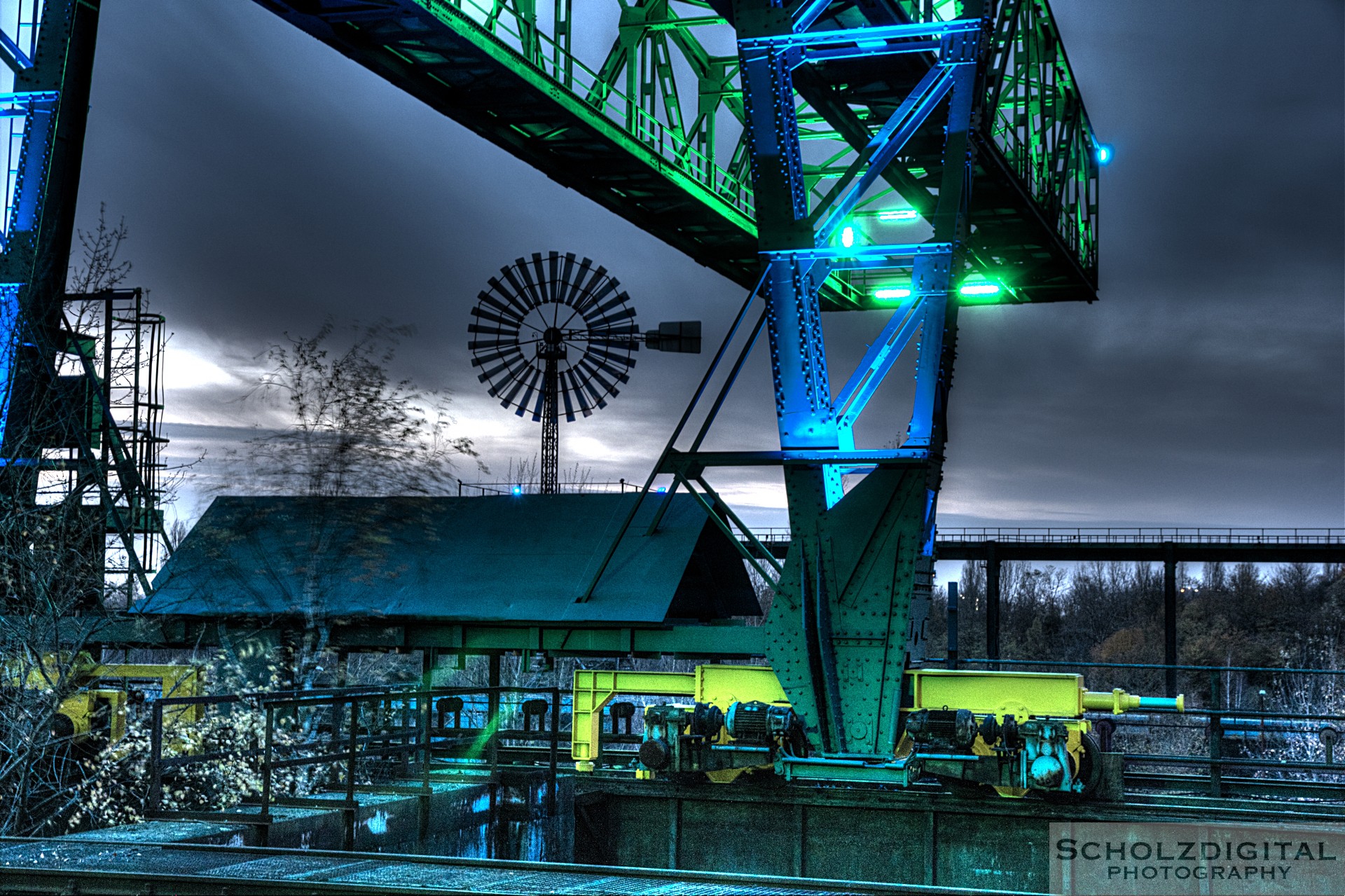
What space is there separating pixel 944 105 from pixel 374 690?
12.8 metres

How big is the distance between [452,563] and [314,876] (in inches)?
679

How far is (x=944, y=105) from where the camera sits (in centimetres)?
2173

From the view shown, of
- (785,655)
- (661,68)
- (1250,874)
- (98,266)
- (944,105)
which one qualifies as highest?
(661,68)

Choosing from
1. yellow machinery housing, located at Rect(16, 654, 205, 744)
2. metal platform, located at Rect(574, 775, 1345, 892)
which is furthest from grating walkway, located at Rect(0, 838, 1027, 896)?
metal platform, located at Rect(574, 775, 1345, 892)

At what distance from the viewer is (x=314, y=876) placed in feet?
29.7

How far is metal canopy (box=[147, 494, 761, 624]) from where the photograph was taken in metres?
24.0

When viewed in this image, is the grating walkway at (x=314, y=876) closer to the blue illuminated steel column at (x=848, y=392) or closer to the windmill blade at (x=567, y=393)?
the blue illuminated steel column at (x=848, y=392)

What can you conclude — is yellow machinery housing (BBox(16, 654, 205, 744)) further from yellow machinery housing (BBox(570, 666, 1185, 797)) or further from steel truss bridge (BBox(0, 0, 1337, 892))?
yellow machinery housing (BBox(570, 666, 1185, 797))

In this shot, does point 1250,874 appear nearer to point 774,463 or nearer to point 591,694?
point 774,463

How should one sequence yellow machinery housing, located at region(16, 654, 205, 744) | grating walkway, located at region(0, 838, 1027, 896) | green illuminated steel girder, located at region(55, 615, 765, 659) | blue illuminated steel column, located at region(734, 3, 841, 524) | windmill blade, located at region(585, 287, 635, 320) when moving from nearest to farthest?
grating walkway, located at region(0, 838, 1027, 896), blue illuminated steel column, located at region(734, 3, 841, 524), yellow machinery housing, located at region(16, 654, 205, 744), green illuminated steel girder, located at region(55, 615, 765, 659), windmill blade, located at region(585, 287, 635, 320)

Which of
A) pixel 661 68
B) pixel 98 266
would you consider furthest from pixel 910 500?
pixel 661 68

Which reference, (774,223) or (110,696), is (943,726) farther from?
(110,696)

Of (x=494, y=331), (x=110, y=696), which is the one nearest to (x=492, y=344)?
(x=494, y=331)

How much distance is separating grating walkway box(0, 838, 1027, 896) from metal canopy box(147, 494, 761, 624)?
13.2m
